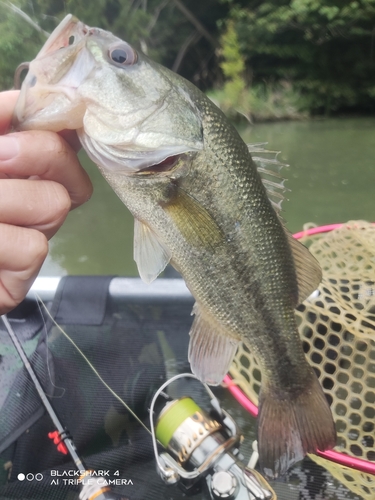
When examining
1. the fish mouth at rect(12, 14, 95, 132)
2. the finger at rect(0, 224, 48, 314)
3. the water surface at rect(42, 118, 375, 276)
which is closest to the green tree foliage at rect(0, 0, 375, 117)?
the water surface at rect(42, 118, 375, 276)

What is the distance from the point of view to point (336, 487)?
1794mm

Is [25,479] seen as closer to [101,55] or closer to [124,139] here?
[124,139]

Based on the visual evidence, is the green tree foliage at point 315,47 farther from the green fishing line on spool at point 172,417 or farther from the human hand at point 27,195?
the human hand at point 27,195

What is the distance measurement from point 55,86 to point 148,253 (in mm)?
482

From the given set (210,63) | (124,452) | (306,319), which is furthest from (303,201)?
(210,63)

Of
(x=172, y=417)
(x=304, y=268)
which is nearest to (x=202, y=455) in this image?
(x=172, y=417)

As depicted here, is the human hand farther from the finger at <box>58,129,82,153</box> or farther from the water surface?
the water surface

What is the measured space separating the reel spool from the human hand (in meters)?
0.84

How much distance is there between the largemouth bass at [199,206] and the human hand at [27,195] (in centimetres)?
6

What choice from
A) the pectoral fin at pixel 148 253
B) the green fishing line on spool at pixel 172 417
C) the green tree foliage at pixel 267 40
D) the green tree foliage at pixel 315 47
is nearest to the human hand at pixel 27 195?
the pectoral fin at pixel 148 253

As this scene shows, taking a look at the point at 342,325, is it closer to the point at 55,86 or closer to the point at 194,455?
the point at 194,455

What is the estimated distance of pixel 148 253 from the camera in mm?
1144

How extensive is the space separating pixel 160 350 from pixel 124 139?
1242mm

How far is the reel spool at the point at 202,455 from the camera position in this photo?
4.66 feet
